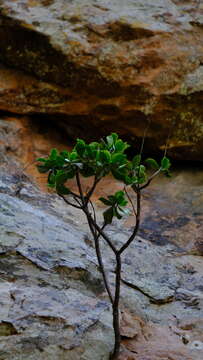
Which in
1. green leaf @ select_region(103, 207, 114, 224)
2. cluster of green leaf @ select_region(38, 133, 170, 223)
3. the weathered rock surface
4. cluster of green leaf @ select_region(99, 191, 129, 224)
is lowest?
the weathered rock surface

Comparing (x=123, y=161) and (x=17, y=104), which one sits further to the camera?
(x=17, y=104)

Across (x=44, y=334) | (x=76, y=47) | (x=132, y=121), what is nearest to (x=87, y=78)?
(x=76, y=47)

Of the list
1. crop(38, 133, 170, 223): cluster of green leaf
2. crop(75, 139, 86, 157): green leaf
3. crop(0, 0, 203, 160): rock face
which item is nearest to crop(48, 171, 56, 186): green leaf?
crop(38, 133, 170, 223): cluster of green leaf

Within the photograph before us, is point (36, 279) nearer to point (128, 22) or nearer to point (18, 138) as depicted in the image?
point (18, 138)

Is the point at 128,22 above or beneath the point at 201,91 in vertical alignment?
above

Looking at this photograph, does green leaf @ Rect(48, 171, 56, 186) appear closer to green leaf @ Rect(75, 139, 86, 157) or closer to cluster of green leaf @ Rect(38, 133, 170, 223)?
cluster of green leaf @ Rect(38, 133, 170, 223)

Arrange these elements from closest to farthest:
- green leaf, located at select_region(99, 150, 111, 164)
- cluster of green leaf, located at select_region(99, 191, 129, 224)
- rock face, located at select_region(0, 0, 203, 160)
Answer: green leaf, located at select_region(99, 150, 111, 164), cluster of green leaf, located at select_region(99, 191, 129, 224), rock face, located at select_region(0, 0, 203, 160)
